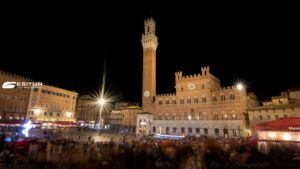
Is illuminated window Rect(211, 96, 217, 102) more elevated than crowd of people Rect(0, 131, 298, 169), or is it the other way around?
illuminated window Rect(211, 96, 217, 102)

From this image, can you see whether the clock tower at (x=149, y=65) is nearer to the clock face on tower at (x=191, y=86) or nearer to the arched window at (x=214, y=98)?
the clock face on tower at (x=191, y=86)

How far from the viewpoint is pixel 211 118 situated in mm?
46469

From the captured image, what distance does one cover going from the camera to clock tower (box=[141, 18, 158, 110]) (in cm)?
6038

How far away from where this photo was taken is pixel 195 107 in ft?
163

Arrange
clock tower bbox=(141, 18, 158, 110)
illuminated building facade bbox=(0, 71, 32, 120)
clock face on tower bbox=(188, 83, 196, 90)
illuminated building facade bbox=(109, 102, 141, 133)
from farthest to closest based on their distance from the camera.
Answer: illuminated building facade bbox=(109, 102, 141, 133) → clock tower bbox=(141, 18, 158, 110) → clock face on tower bbox=(188, 83, 196, 90) → illuminated building facade bbox=(0, 71, 32, 120)

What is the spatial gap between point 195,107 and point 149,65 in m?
22.0

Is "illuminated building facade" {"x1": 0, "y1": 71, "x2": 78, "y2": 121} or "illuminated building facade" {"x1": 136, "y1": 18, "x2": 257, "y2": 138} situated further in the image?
"illuminated building facade" {"x1": 0, "y1": 71, "x2": 78, "y2": 121}

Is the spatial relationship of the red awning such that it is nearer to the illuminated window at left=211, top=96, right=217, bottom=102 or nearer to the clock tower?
the illuminated window at left=211, top=96, right=217, bottom=102

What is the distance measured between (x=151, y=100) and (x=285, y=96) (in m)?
35.2

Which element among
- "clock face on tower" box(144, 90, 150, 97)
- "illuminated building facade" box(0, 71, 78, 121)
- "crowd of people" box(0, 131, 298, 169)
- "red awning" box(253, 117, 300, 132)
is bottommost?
"crowd of people" box(0, 131, 298, 169)

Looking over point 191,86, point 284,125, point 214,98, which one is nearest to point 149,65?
point 191,86

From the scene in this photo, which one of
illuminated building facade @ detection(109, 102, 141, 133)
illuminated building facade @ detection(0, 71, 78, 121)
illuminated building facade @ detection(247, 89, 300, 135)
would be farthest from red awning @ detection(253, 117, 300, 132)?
illuminated building facade @ detection(109, 102, 141, 133)

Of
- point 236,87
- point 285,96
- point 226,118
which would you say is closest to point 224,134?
point 226,118

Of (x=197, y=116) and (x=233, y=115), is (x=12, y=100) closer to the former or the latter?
(x=197, y=116)
